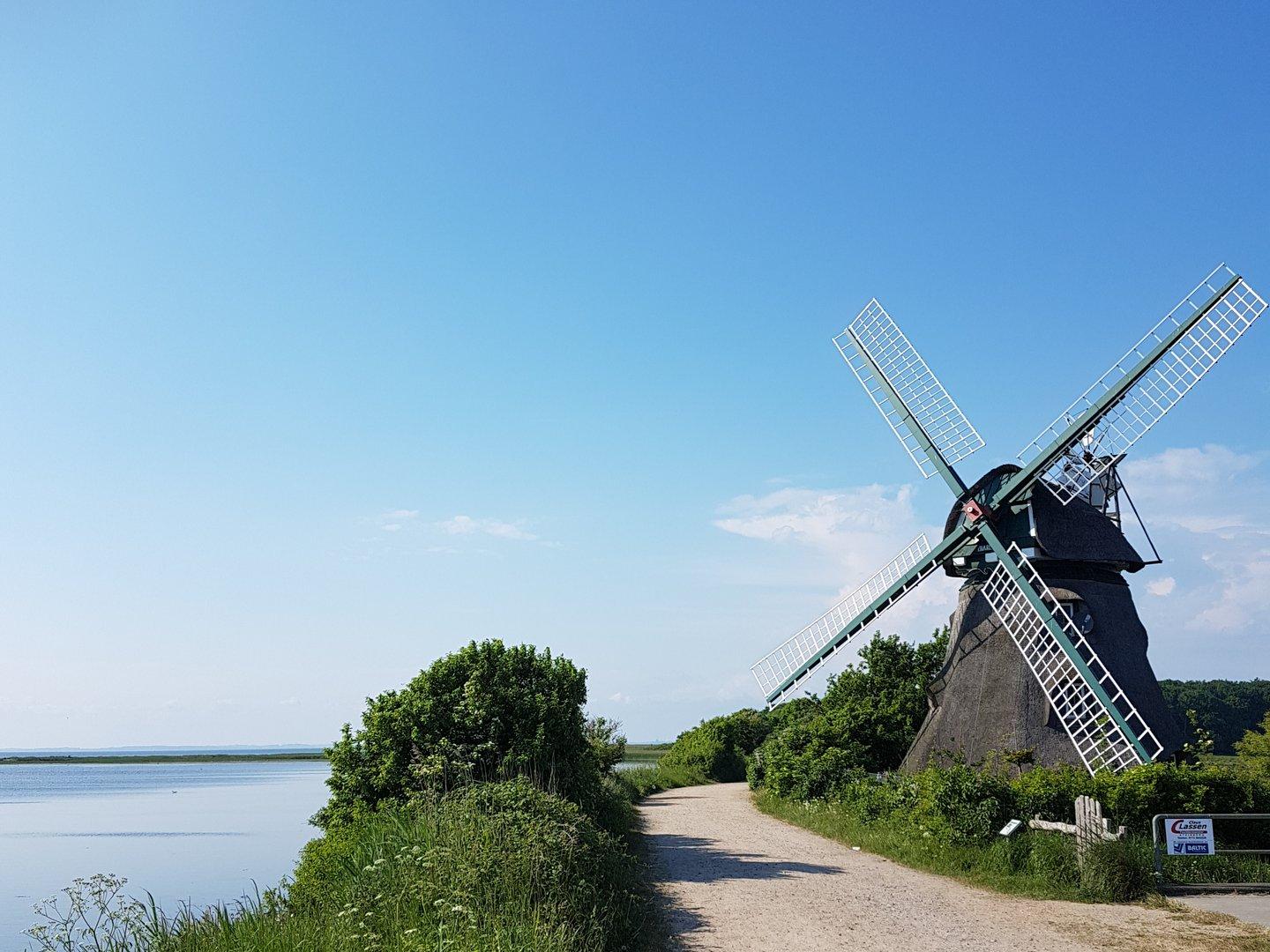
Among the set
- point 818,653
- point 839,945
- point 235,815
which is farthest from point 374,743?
point 235,815

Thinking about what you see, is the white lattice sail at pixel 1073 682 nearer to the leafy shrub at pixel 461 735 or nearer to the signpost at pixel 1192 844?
the signpost at pixel 1192 844

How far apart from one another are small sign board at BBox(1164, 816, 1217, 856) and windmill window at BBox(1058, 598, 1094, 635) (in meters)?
5.44

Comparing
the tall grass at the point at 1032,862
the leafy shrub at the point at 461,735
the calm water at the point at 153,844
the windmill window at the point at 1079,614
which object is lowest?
the calm water at the point at 153,844

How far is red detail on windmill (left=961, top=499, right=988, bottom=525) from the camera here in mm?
19781

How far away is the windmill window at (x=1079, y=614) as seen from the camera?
18219 millimetres

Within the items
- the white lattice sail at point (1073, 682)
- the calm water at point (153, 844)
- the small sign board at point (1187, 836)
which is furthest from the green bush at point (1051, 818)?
the calm water at point (153, 844)

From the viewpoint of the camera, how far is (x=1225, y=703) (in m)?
56.0

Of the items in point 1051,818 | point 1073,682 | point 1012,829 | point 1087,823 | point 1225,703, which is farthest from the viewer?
point 1225,703

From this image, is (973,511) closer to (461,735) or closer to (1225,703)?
(461,735)

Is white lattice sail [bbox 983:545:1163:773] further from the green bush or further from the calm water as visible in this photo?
the calm water

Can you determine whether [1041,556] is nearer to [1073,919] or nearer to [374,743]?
[1073,919]

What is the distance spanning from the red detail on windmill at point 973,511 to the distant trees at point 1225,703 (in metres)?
34.6

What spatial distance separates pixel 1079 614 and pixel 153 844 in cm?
2361

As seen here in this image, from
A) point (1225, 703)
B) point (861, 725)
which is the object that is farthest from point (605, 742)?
point (1225, 703)
